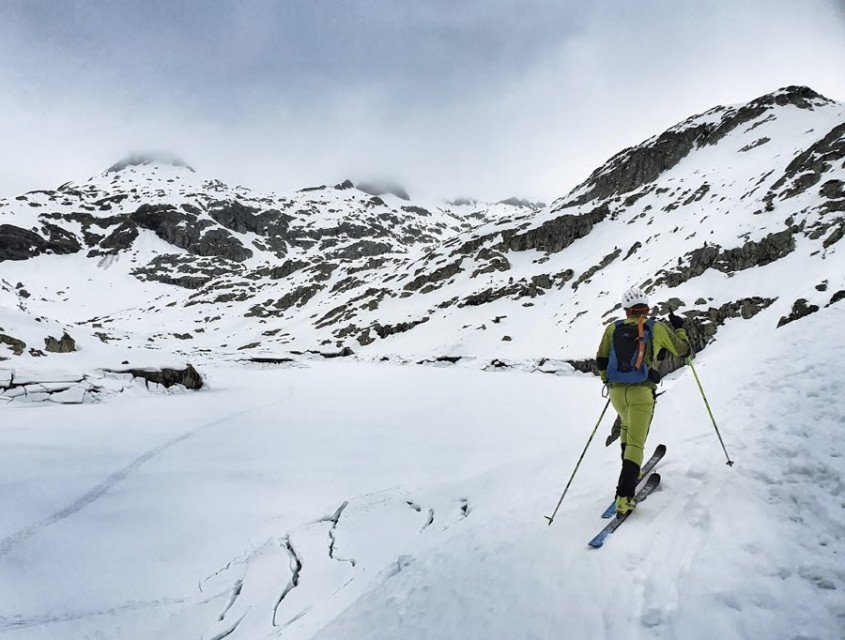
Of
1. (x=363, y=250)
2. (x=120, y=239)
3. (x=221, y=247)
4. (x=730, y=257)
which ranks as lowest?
(x=730, y=257)

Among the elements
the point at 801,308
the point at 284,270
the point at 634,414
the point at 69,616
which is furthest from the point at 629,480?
the point at 284,270

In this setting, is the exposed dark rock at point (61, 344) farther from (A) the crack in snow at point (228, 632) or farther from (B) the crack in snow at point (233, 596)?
(A) the crack in snow at point (228, 632)

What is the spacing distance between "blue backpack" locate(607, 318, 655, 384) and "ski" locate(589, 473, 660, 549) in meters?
1.15

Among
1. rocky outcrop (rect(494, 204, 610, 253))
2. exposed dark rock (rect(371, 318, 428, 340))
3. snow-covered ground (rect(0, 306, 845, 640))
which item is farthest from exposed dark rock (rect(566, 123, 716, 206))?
snow-covered ground (rect(0, 306, 845, 640))

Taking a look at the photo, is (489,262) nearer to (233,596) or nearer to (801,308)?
(801,308)

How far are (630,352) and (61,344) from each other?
1893 cm

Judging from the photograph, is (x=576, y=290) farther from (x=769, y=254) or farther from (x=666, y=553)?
(x=666, y=553)

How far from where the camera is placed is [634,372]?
446 centimetres

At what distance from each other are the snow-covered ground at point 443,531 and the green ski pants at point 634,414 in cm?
57

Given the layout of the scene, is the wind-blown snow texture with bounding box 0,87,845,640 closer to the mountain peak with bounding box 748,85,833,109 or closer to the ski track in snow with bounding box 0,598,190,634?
the ski track in snow with bounding box 0,598,190,634

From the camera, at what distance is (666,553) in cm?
337

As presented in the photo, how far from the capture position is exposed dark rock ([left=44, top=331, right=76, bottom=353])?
48.2 ft

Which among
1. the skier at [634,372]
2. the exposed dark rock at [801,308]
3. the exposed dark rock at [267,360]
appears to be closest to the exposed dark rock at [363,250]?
the exposed dark rock at [267,360]

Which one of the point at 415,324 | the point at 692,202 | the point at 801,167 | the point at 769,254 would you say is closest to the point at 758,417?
the point at 769,254
